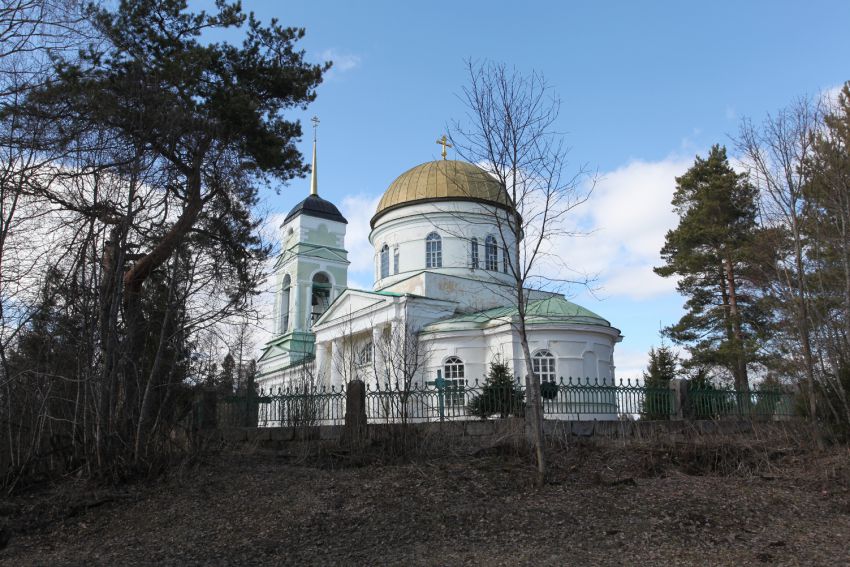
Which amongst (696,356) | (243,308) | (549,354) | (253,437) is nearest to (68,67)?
(243,308)

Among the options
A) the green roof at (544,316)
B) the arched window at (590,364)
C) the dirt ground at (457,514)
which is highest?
the green roof at (544,316)

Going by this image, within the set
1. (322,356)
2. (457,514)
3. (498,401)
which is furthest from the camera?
(322,356)

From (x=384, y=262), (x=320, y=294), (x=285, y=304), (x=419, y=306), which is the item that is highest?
(x=384, y=262)

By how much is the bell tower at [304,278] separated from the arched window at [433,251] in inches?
294

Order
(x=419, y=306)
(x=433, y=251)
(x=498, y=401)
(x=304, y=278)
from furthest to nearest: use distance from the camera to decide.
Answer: (x=304, y=278) → (x=433, y=251) → (x=419, y=306) → (x=498, y=401)

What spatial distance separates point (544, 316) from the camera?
2333 cm

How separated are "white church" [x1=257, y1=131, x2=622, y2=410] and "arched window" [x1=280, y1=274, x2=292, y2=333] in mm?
63

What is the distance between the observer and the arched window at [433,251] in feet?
102

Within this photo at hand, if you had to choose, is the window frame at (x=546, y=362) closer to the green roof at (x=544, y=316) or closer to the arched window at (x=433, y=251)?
the green roof at (x=544, y=316)

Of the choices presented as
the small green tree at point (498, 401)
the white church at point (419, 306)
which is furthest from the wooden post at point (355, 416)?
the small green tree at point (498, 401)

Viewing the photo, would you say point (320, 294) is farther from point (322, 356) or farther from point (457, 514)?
point (457, 514)

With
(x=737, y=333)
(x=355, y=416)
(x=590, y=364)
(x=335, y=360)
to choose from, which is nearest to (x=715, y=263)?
(x=737, y=333)

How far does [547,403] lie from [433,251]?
17084mm

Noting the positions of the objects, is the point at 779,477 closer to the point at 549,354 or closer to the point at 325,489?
the point at 325,489
